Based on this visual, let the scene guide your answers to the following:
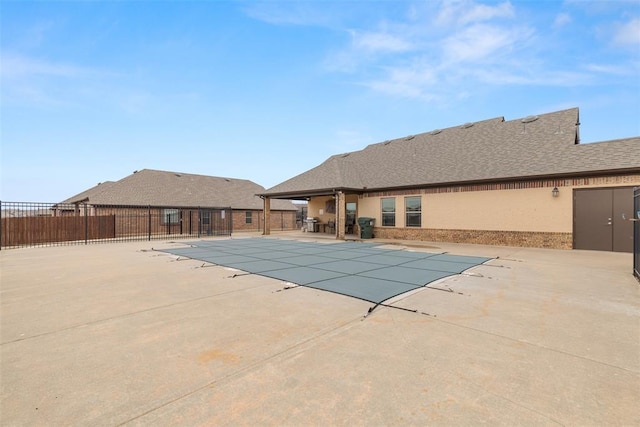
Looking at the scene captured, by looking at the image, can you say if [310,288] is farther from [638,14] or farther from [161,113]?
[161,113]

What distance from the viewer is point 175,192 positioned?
26.6 metres

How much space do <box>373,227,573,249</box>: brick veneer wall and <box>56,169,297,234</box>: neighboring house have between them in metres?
11.8

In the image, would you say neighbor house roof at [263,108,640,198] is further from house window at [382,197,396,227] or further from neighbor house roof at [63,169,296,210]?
neighbor house roof at [63,169,296,210]

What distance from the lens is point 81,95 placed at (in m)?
15.1

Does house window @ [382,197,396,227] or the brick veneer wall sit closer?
the brick veneer wall

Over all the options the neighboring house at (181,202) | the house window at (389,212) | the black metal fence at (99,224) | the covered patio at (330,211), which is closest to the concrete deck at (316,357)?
the house window at (389,212)

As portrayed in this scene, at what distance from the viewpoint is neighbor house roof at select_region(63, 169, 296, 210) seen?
23484mm

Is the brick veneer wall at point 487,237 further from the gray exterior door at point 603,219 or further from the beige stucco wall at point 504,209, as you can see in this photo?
the gray exterior door at point 603,219

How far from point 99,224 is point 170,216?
203 inches

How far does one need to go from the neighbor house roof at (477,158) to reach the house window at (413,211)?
0.98 m

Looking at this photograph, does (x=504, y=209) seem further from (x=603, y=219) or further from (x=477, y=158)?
(x=477, y=158)

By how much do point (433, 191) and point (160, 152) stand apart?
29073 mm

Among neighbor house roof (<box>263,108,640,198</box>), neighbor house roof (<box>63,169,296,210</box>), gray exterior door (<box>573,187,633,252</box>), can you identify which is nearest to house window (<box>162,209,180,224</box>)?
neighbor house roof (<box>63,169,296,210</box>)

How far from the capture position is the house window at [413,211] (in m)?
16.5
